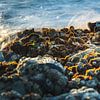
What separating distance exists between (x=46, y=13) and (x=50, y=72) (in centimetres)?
1488

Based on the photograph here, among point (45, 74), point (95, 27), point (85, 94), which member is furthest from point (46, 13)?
point (85, 94)

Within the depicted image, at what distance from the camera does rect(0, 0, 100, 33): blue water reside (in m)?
22.3

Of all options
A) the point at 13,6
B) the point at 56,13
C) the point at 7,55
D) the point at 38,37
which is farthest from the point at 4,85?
the point at 13,6

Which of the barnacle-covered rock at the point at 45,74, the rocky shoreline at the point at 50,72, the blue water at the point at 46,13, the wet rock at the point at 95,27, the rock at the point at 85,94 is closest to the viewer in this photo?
the rock at the point at 85,94

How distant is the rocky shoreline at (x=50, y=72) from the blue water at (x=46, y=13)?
23.2 ft

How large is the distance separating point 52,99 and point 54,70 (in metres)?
0.86

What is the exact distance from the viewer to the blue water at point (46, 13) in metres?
22.3

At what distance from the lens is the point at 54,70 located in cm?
1052

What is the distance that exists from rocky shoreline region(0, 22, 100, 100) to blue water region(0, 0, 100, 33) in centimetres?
707

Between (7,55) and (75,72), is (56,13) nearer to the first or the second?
(7,55)

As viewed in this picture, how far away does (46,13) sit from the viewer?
25031 mm

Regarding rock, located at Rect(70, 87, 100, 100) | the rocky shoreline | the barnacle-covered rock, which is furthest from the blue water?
rock, located at Rect(70, 87, 100, 100)

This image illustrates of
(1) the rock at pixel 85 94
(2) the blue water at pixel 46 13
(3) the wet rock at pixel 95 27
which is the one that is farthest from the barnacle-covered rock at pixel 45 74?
(2) the blue water at pixel 46 13

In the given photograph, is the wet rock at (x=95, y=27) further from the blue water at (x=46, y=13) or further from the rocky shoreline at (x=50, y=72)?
the blue water at (x=46, y=13)
